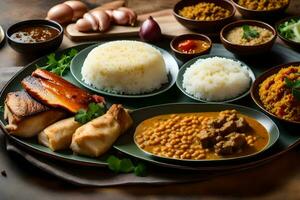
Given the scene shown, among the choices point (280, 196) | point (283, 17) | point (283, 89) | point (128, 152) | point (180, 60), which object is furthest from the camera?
point (283, 17)

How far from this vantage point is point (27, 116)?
299cm

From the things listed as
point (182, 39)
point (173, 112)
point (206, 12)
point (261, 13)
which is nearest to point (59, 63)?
point (182, 39)

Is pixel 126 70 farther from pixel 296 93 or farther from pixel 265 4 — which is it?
pixel 265 4

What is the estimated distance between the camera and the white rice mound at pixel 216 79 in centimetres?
333

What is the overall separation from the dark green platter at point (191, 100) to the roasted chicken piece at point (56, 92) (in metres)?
0.20

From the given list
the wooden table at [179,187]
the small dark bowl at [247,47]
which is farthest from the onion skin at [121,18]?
the wooden table at [179,187]

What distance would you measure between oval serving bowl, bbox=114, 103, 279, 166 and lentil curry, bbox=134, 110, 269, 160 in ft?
Answer: 0.08

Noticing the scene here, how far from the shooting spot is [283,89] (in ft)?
10.1

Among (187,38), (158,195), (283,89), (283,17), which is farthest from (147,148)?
(283,17)

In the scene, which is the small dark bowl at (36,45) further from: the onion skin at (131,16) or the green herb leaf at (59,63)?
the onion skin at (131,16)

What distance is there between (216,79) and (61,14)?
1403 millimetres

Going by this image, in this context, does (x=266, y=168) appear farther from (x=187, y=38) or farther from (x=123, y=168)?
(x=187, y=38)

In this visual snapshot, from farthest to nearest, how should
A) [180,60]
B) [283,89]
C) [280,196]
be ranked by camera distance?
[180,60], [283,89], [280,196]

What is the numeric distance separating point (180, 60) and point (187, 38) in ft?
0.59
